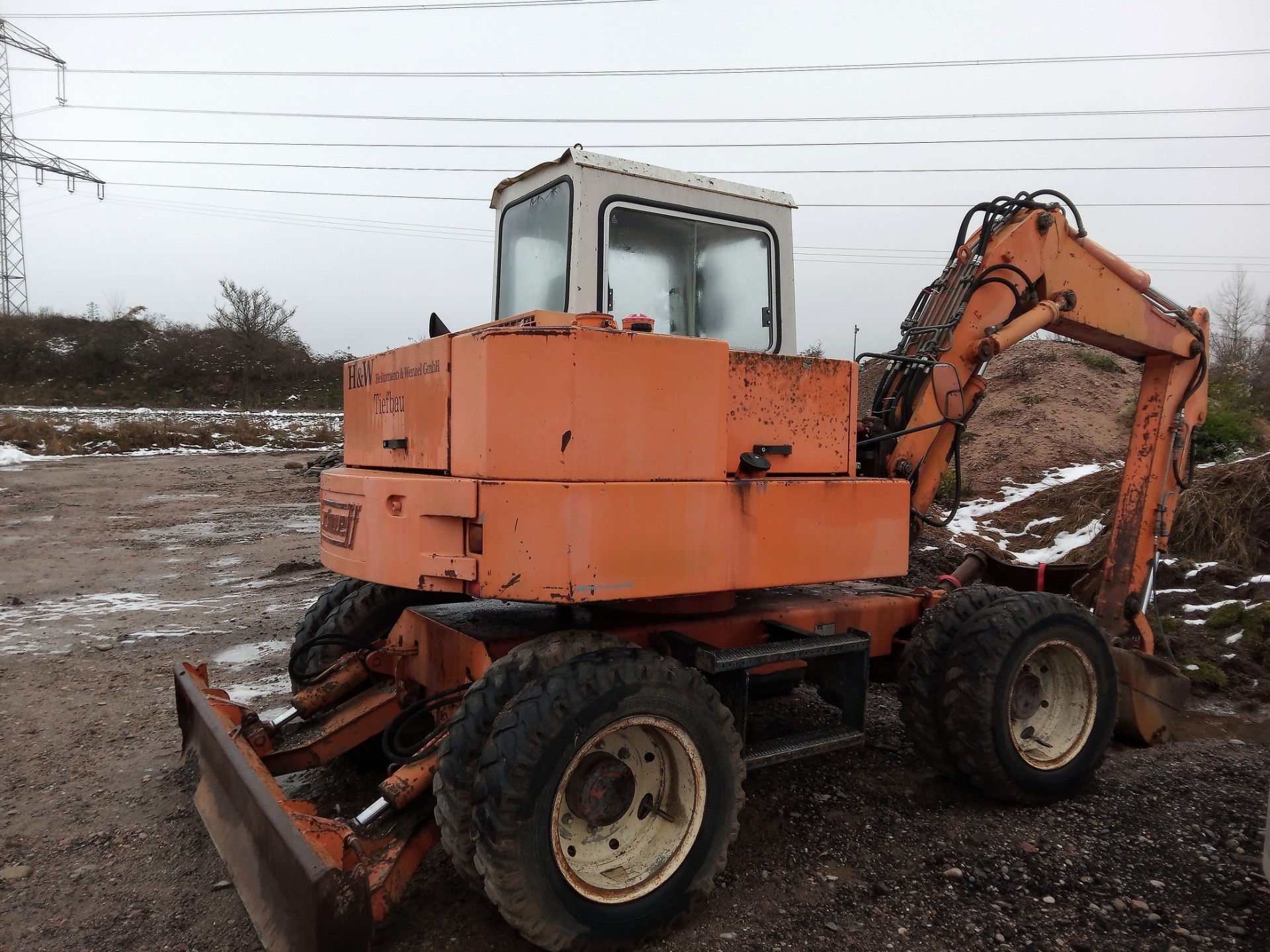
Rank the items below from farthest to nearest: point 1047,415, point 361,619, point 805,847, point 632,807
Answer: point 1047,415 < point 361,619 < point 805,847 < point 632,807

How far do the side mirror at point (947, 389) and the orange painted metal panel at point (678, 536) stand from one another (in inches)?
27.8

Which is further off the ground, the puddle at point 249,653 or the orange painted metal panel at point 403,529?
the orange painted metal panel at point 403,529

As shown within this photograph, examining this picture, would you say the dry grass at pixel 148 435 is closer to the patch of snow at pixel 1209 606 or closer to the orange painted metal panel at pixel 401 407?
the orange painted metal panel at pixel 401 407

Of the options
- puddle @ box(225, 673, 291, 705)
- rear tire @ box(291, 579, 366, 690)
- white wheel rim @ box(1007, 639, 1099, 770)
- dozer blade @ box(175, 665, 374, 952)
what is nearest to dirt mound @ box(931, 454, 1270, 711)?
white wheel rim @ box(1007, 639, 1099, 770)

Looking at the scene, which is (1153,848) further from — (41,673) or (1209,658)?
(41,673)

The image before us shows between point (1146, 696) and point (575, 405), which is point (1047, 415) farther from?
point (575, 405)

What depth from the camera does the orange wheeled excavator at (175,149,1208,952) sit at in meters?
2.79

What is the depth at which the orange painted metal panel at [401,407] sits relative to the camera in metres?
3.21

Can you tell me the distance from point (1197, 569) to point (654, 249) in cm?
685

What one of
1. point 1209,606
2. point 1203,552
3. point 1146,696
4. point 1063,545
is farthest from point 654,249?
point 1063,545

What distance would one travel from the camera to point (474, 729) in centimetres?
281

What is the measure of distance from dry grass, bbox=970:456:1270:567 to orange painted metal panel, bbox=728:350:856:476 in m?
6.36

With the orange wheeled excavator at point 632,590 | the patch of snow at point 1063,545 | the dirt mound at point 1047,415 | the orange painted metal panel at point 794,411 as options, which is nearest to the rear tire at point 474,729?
the orange wheeled excavator at point 632,590

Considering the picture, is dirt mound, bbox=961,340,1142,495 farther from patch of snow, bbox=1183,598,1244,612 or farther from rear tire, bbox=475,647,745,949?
rear tire, bbox=475,647,745,949
